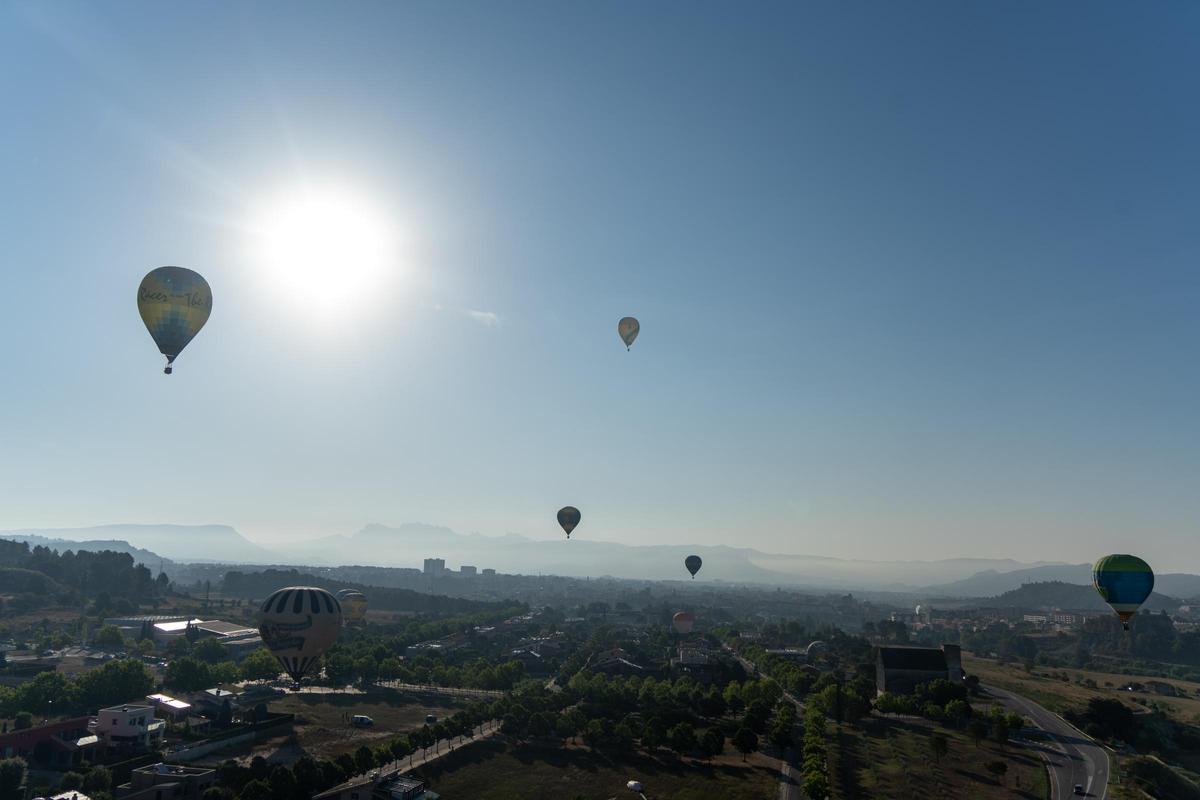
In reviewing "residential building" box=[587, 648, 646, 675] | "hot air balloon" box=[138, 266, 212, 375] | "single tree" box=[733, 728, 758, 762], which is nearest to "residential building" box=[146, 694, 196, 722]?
"hot air balloon" box=[138, 266, 212, 375]

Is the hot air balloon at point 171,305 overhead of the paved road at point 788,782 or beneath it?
overhead

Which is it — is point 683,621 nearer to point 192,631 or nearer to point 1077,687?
point 1077,687

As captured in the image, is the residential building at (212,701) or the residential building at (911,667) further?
the residential building at (911,667)

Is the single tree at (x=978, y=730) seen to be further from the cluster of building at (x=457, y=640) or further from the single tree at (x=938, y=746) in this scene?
the cluster of building at (x=457, y=640)

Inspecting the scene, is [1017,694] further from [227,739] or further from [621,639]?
[227,739]

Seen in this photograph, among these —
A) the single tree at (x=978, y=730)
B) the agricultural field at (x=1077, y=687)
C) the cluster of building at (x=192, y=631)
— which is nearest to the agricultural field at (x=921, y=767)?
the single tree at (x=978, y=730)

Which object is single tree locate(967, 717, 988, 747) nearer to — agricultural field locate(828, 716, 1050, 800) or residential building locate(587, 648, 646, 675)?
agricultural field locate(828, 716, 1050, 800)
